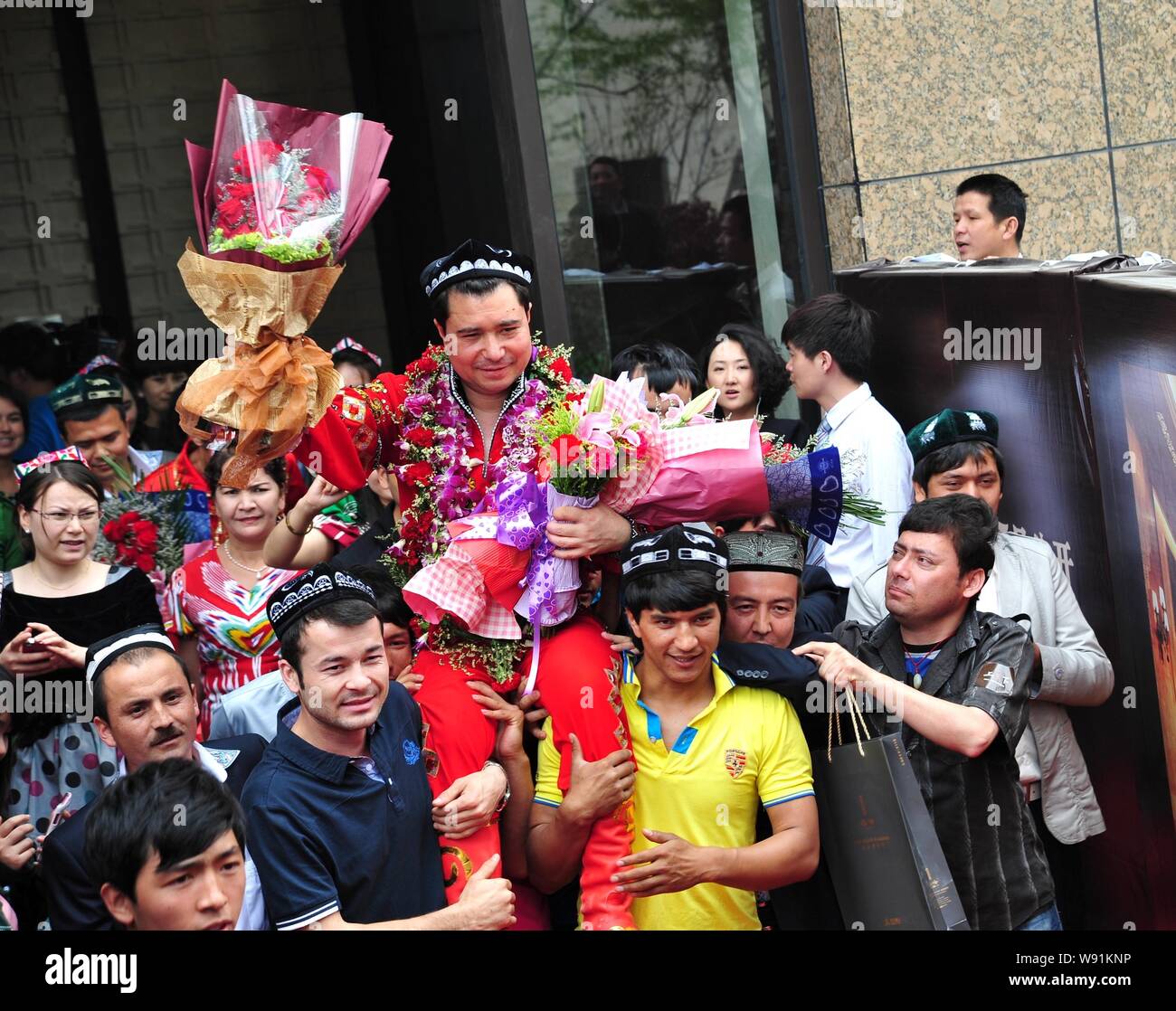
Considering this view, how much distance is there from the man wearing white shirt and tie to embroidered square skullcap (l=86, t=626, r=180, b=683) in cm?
223

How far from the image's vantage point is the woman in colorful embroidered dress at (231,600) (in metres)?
4.71

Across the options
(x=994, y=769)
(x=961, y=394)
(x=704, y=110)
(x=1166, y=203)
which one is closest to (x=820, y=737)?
(x=994, y=769)

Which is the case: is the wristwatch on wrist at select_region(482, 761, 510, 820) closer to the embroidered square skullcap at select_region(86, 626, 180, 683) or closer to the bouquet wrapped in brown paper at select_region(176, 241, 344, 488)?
the embroidered square skullcap at select_region(86, 626, 180, 683)

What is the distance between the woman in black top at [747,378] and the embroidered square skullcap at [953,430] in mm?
782

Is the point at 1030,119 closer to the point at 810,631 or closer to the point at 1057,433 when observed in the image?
the point at 1057,433

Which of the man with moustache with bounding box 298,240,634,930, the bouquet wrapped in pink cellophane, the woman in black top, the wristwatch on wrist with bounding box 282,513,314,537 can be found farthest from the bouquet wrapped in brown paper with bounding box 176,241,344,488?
the woman in black top

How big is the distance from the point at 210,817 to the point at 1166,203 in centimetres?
485

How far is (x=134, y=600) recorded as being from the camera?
4633mm

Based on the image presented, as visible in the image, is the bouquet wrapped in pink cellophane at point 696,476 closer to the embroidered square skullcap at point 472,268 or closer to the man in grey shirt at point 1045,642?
the embroidered square skullcap at point 472,268

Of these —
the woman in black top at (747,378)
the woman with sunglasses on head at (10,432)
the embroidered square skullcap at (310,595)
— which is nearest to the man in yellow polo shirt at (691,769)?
the embroidered square skullcap at (310,595)

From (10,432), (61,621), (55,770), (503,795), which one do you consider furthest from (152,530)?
(503,795)

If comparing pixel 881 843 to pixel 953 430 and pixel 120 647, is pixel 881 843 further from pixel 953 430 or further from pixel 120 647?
pixel 120 647

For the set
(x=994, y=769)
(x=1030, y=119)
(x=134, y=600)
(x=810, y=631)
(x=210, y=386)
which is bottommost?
(x=994, y=769)
